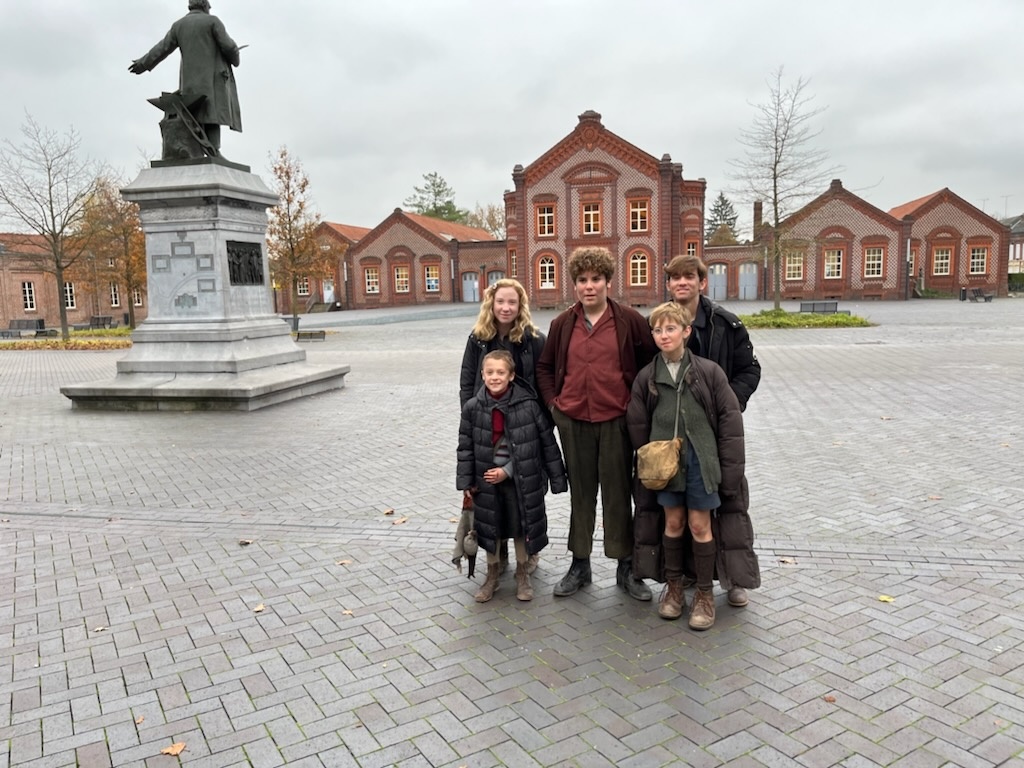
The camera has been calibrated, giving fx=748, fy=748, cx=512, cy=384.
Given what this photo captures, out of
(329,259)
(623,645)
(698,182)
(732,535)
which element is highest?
(698,182)

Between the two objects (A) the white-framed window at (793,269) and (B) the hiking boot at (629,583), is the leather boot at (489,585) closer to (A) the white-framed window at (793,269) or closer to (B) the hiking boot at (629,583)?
(B) the hiking boot at (629,583)

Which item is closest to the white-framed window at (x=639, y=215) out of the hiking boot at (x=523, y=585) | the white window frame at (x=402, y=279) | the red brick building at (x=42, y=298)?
the white window frame at (x=402, y=279)

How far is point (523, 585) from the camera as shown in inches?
172

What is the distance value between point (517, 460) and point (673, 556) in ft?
3.24

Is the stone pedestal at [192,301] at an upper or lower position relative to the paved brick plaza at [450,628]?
upper

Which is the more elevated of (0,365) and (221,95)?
(221,95)

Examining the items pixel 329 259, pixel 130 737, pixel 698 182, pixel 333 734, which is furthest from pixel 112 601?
pixel 698 182

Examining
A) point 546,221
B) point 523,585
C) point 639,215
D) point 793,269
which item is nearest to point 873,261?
point 793,269

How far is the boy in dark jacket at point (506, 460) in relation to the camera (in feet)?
13.7

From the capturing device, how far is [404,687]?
3391 mm

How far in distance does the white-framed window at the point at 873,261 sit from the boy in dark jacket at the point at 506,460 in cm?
5275

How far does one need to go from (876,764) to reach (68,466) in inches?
311

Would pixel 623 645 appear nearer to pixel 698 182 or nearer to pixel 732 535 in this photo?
pixel 732 535

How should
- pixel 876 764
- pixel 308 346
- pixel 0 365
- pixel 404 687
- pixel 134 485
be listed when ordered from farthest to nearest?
pixel 308 346
pixel 0 365
pixel 134 485
pixel 404 687
pixel 876 764
